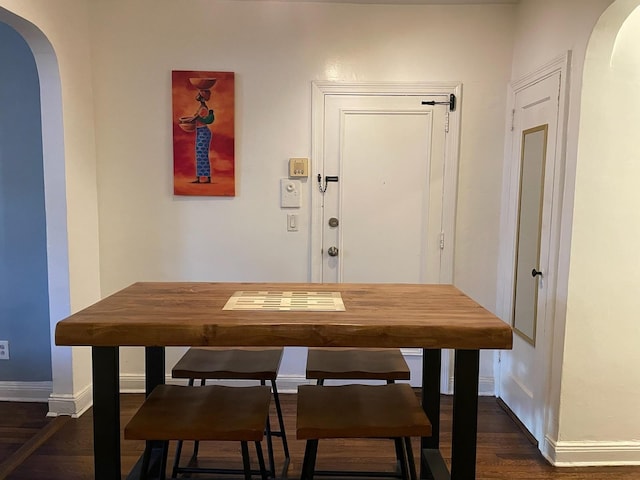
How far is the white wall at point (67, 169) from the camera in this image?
2520 millimetres

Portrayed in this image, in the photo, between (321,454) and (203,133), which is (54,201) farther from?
(321,454)

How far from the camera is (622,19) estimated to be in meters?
2.01

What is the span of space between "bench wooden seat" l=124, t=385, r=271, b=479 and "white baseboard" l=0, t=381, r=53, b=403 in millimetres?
1797

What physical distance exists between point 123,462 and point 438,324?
1820mm

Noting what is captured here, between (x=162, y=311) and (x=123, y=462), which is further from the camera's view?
(x=123, y=462)

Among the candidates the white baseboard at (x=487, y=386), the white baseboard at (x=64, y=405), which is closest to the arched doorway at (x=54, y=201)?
the white baseboard at (x=64, y=405)

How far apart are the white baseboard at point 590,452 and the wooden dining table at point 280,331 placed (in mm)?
906

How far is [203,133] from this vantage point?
291cm

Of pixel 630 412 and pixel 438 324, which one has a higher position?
pixel 438 324

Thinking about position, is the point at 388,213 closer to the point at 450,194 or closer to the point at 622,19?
the point at 450,194

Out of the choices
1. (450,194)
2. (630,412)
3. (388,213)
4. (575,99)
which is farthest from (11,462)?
(575,99)

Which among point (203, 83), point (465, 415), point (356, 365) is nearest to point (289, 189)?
point (203, 83)

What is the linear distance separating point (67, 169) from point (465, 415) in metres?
2.41

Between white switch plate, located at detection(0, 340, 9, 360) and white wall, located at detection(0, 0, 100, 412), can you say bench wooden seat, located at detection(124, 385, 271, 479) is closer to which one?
white wall, located at detection(0, 0, 100, 412)
